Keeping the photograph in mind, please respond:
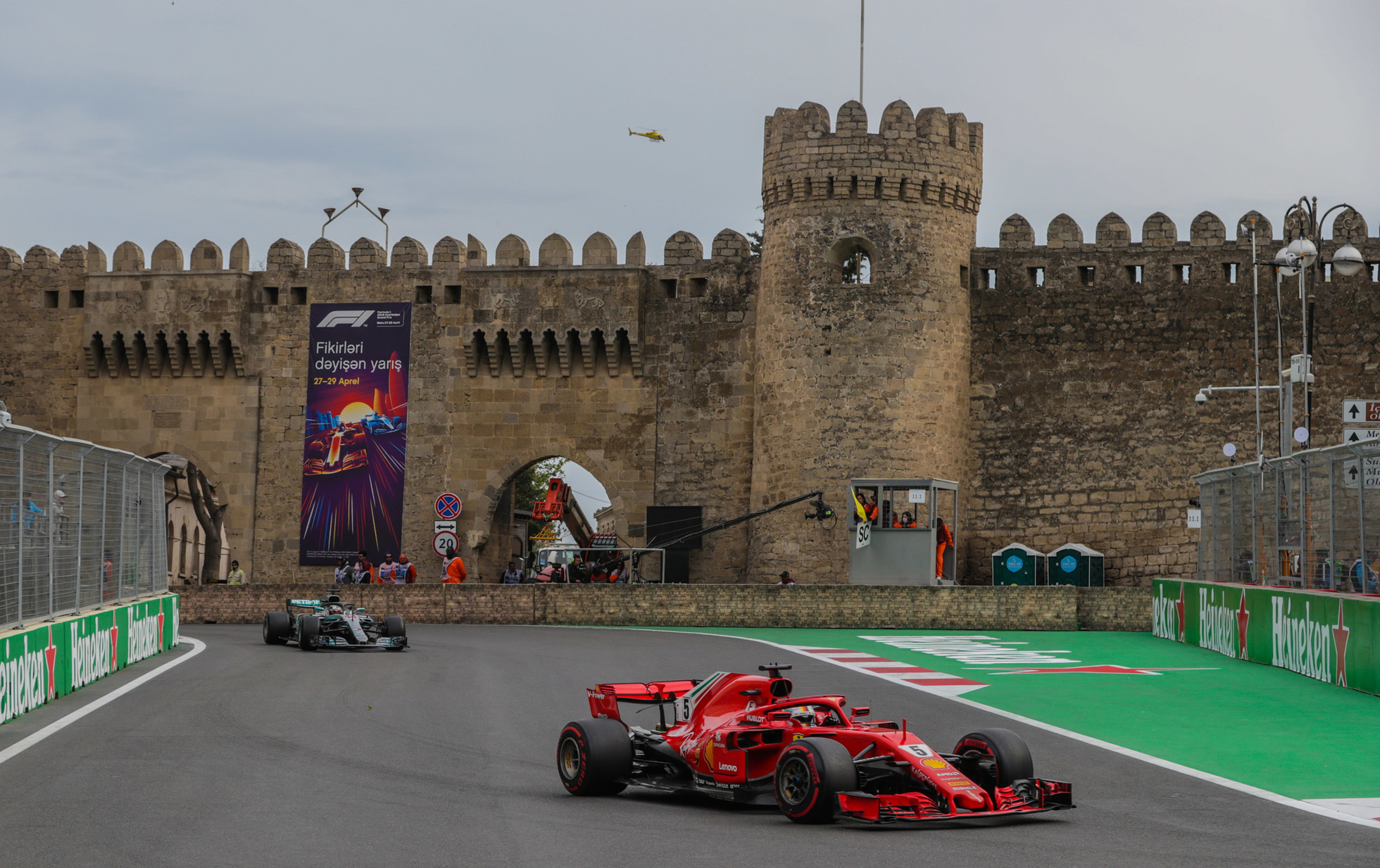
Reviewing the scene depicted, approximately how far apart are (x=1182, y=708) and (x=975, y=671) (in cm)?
393

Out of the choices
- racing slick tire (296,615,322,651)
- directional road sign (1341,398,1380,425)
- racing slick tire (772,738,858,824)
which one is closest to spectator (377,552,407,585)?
racing slick tire (296,615,322,651)

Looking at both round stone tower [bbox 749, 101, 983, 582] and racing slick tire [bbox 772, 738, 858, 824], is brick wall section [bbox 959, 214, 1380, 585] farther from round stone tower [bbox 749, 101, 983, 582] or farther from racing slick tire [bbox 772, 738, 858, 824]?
racing slick tire [bbox 772, 738, 858, 824]

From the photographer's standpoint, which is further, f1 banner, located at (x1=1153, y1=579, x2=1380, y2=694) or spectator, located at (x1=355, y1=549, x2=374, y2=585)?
spectator, located at (x1=355, y1=549, x2=374, y2=585)

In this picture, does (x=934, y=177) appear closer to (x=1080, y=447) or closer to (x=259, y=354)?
(x=1080, y=447)

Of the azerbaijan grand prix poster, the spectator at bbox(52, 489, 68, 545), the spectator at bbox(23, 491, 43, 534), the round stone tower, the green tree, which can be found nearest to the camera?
the spectator at bbox(23, 491, 43, 534)

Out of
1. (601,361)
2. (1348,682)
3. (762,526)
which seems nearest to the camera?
(1348,682)

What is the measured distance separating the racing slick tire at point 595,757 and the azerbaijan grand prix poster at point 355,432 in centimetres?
2629

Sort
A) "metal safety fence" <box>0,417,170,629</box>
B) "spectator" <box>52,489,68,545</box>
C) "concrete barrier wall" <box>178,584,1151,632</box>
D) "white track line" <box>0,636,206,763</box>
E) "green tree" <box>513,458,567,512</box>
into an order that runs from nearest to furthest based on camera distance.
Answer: "white track line" <box>0,636,206,763</box> → "metal safety fence" <box>0,417,170,629</box> → "spectator" <box>52,489,68,545</box> → "concrete barrier wall" <box>178,584,1151,632</box> → "green tree" <box>513,458,567,512</box>

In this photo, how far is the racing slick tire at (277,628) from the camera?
21.8 m

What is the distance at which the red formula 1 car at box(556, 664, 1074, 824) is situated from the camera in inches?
301

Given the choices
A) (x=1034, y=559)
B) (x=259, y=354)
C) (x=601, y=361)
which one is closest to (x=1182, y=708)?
(x=1034, y=559)

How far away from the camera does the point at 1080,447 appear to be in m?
32.6

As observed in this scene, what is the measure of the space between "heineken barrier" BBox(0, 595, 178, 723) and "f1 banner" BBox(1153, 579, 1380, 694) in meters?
11.8

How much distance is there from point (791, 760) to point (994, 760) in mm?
1063
